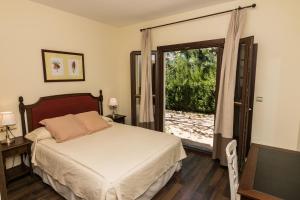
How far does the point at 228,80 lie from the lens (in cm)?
270

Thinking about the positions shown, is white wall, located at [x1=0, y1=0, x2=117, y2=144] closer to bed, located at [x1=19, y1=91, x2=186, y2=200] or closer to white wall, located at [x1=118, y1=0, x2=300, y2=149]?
bed, located at [x1=19, y1=91, x2=186, y2=200]

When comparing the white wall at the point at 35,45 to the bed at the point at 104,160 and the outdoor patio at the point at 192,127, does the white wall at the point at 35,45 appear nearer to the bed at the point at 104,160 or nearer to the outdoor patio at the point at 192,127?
the bed at the point at 104,160

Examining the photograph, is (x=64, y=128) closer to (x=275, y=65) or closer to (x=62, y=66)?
(x=62, y=66)

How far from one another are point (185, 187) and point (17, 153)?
7.54ft

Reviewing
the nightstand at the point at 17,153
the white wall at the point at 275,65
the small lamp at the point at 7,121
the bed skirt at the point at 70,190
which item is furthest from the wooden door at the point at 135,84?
the small lamp at the point at 7,121

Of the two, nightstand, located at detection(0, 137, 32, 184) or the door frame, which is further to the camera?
the door frame

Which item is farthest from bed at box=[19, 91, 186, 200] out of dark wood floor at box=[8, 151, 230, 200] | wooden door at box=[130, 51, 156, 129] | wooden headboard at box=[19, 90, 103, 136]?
wooden door at box=[130, 51, 156, 129]

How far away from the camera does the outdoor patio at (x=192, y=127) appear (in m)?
3.93

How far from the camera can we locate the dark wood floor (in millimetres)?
2174

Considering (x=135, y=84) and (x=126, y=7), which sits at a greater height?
(x=126, y=7)

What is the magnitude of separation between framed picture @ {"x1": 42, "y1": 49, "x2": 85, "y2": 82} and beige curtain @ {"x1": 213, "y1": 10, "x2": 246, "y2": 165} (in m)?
2.60

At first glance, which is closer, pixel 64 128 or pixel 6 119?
pixel 6 119

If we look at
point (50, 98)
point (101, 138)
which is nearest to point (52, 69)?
point (50, 98)

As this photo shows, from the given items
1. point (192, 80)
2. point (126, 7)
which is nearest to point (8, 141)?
point (126, 7)
